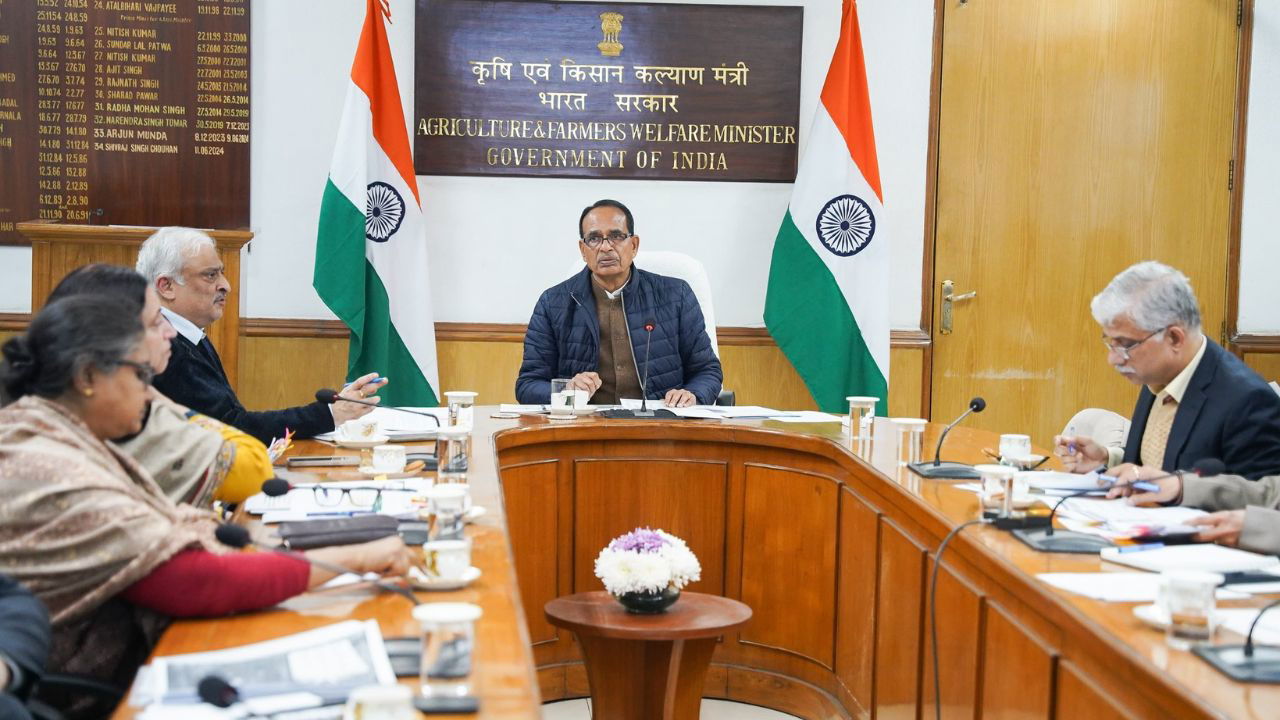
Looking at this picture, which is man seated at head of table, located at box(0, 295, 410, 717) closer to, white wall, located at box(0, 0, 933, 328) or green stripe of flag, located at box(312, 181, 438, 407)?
green stripe of flag, located at box(312, 181, 438, 407)

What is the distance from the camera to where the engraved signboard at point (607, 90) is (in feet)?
17.7

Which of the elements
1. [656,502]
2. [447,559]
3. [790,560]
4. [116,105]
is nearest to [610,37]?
[116,105]

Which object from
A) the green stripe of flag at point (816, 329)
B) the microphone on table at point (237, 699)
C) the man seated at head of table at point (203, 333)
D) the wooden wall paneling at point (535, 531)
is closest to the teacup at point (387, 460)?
the man seated at head of table at point (203, 333)

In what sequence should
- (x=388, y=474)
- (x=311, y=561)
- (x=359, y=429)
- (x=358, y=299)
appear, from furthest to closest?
(x=358, y=299) < (x=359, y=429) < (x=388, y=474) < (x=311, y=561)

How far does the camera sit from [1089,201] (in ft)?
18.4

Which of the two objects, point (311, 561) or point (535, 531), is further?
point (535, 531)

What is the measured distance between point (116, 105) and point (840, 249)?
10.0 feet

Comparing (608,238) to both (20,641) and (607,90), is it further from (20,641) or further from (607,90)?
(20,641)

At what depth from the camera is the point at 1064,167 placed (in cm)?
559

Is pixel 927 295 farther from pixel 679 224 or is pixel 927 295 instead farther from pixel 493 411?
pixel 493 411

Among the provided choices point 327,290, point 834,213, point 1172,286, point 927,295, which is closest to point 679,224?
point 834,213

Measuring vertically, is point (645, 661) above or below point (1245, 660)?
below

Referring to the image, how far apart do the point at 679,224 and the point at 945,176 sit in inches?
46.8

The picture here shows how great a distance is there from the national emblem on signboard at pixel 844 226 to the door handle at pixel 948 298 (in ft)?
1.80
